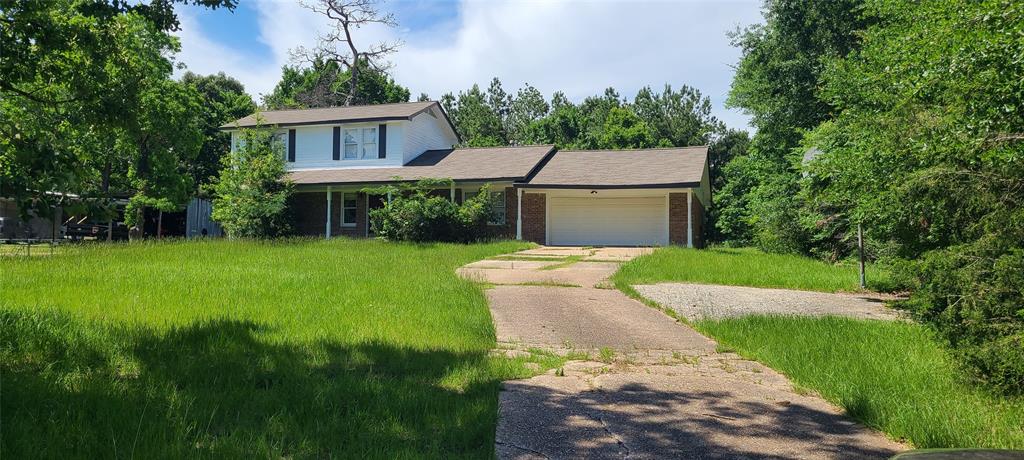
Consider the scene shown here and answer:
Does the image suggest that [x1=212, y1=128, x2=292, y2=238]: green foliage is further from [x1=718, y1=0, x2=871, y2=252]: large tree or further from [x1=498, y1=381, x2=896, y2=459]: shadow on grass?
[x1=498, y1=381, x2=896, y2=459]: shadow on grass

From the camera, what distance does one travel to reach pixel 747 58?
25906 mm

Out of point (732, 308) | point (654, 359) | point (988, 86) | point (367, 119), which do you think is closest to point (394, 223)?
point (367, 119)

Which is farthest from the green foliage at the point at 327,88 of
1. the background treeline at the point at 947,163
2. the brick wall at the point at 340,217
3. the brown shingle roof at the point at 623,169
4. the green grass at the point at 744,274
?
the background treeline at the point at 947,163

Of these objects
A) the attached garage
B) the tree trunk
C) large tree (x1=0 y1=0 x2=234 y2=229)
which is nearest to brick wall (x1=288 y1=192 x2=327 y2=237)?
the tree trunk

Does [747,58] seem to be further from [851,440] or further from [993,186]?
[851,440]

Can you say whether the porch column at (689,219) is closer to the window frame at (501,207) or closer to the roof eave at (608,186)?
the roof eave at (608,186)

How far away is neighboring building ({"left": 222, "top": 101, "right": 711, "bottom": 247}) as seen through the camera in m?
22.2

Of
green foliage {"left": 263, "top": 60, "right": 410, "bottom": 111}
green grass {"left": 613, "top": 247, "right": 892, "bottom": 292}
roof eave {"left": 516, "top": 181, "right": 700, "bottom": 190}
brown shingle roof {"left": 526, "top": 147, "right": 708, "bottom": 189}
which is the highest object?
green foliage {"left": 263, "top": 60, "right": 410, "bottom": 111}

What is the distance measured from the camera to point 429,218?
2014 cm

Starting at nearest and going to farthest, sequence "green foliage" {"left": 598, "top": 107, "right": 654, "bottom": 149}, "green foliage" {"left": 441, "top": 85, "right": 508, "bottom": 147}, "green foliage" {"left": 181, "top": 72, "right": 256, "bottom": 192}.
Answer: "green foliage" {"left": 181, "top": 72, "right": 256, "bottom": 192} < "green foliage" {"left": 598, "top": 107, "right": 654, "bottom": 149} < "green foliage" {"left": 441, "top": 85, "right": 508, "bottom": 147}

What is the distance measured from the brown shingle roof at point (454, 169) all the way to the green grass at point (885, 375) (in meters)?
15.8

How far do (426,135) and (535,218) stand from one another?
7525 mm

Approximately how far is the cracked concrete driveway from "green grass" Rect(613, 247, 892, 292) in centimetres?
407

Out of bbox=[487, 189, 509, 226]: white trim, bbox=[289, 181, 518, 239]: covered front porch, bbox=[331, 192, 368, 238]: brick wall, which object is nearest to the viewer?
bbox=[487, 189, 509, 226]: white trim
